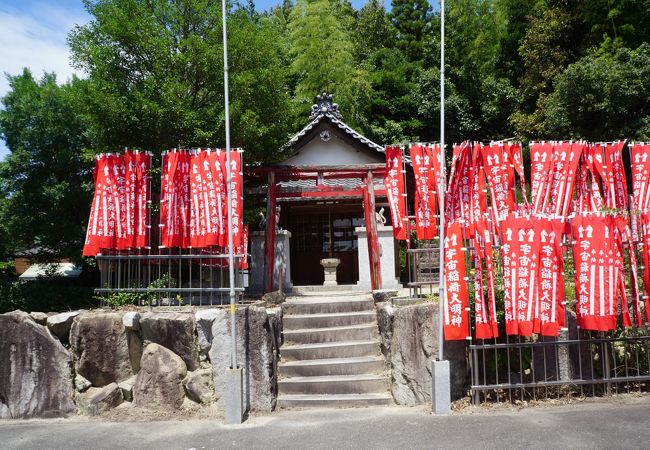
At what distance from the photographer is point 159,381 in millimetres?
7574

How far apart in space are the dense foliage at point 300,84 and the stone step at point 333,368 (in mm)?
4723

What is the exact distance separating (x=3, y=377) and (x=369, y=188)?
795cm

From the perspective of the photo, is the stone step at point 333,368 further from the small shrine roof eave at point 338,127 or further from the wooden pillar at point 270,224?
the small shrine roof eave at point 338,127

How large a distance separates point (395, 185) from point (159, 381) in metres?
5.81

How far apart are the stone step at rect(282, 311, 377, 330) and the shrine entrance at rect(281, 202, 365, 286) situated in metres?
7.03

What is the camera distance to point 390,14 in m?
32.4

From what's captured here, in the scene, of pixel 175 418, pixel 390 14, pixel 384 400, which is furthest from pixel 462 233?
pixel 390 14

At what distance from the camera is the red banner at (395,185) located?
9.87 metres

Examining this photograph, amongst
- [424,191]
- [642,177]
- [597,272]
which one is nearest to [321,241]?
[424,191]

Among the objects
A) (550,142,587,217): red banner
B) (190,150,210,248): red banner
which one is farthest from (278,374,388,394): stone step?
(550,142,587,217): red banner

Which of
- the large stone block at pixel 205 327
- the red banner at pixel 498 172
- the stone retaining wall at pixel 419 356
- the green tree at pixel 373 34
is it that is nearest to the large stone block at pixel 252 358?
the large stone block at pixel 205 327

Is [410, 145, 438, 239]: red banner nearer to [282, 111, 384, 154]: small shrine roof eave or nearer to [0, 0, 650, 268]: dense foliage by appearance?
[0, 0, 650, 268]: dense foliage

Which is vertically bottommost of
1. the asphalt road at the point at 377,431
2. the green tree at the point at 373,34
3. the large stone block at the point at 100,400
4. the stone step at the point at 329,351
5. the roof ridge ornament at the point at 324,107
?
the asphalt road at the point at 377,431

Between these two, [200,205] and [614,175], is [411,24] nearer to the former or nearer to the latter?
[614,175]
